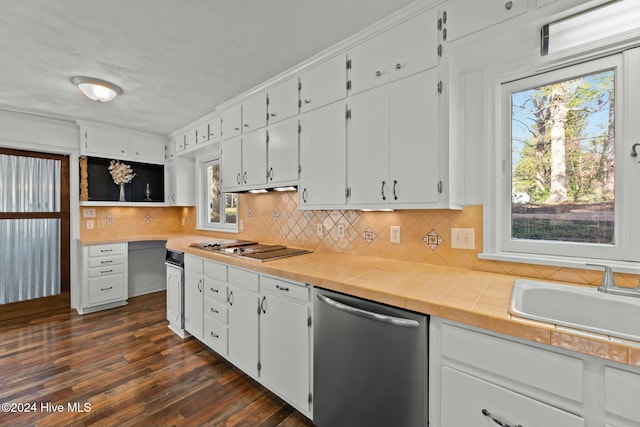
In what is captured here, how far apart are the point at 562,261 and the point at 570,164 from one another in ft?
1.63

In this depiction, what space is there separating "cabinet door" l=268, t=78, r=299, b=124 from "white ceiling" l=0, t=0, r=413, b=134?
134mm

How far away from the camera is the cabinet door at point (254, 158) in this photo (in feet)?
8.35

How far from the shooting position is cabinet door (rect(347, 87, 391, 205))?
1.73 m

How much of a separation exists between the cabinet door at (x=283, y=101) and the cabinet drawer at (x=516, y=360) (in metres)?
1.89

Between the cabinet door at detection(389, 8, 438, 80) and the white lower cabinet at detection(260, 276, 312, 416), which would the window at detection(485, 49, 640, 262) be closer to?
the cabinet door at detection(389, 8, 438, 80)

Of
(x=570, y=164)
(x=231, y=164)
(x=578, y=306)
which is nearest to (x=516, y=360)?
(x=578, y=306)

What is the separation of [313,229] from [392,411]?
154cm

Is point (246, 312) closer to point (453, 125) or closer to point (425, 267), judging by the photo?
point (425, 267)

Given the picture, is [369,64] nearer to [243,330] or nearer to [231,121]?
[231,121]

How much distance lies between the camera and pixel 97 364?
236cm

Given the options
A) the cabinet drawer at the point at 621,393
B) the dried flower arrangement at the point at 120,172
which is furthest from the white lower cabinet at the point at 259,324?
the dried flower arrangement at the point at 120,172

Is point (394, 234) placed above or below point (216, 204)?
below

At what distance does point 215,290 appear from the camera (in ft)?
7.83

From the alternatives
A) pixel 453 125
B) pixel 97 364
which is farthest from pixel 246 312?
pixel 453 125
